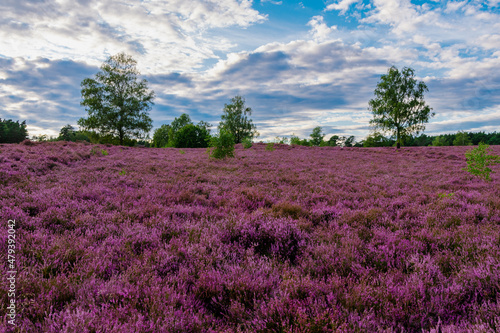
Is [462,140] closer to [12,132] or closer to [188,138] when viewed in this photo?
[188,138]

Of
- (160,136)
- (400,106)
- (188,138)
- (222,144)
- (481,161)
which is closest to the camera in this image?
(481,161)

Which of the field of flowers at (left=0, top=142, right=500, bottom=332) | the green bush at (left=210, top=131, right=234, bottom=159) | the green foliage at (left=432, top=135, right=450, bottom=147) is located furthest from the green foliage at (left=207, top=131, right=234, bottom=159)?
the green foliage at (left=432, top=135, right=450, bottom=147)

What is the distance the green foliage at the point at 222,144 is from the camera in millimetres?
18203

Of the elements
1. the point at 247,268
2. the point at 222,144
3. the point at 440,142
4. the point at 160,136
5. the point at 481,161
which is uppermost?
the point at 160,136

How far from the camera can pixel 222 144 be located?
18.5 m

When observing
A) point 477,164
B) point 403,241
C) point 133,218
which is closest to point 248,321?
point 403,241

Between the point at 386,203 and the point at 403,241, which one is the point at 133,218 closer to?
the point at 403,241

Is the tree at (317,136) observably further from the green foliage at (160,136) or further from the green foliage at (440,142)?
the green foliage at (160,136)

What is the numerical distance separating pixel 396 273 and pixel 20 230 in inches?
220

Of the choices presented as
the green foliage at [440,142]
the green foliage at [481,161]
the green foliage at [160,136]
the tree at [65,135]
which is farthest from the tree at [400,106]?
the tree at [65,135]

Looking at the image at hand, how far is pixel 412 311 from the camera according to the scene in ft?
7.41

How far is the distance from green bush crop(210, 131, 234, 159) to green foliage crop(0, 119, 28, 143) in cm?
7162

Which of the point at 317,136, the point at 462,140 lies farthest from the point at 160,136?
the point at 462,140

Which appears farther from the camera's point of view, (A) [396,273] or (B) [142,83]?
(B) [142,83]
